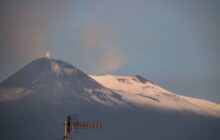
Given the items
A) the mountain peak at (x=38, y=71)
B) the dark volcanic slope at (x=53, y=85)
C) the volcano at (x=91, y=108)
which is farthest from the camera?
the mountain peak at (x=38, y=71)

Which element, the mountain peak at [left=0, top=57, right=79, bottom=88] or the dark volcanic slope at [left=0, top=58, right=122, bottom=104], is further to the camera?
the mountain peak at [left=0, top=57, right=79, bottom=88]

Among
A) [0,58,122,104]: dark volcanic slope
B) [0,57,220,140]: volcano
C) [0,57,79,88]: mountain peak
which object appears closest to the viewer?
[0,57,220,140]: volcano

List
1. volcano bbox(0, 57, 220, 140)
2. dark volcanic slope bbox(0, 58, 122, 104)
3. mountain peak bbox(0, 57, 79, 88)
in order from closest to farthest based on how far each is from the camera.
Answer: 1. volcano bbox(0, 57, 220, 140)
2. dark volcanic slope bbox(0, 58, 122, 104)
3. mountain peak bbox(0, 57, 79, 88)

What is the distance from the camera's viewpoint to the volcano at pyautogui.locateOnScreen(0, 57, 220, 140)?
15025 centimetres

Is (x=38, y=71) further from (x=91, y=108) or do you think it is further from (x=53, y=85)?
(x=91, y=108)

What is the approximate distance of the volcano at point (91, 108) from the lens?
493 feet

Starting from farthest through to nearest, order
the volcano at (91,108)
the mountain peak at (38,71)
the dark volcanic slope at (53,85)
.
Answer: the mountain peak at (38,71) < the dark volcanic slope at (53,85) < the volcano at (91,108)

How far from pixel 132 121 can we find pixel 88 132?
18800mm

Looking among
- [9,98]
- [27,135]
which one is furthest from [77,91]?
[27,135]

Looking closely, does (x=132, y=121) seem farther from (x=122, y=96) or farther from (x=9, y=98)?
(x=9, y=98)

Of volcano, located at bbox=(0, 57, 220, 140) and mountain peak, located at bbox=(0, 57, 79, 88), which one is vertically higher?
mountain peak, located at bbox=(0, 57, 79, 88)

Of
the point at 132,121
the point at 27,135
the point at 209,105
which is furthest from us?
the point at 209,105

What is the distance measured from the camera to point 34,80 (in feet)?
558

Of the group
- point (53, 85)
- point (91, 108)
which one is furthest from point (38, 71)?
point (91, 108)
